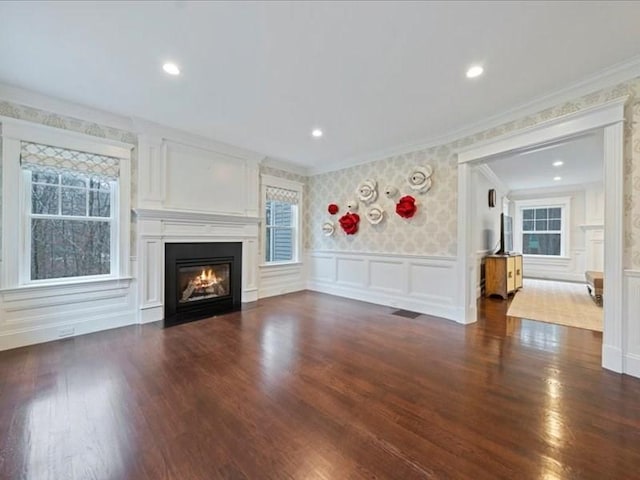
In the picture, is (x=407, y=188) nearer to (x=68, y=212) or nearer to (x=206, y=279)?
(x=206, y=279)

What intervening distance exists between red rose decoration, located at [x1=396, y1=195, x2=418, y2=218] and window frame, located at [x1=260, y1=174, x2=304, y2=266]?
7.58ft

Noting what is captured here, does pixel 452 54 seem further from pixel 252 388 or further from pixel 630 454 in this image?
pixel 252 388

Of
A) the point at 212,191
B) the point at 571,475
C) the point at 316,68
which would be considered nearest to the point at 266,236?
the point at 212,191

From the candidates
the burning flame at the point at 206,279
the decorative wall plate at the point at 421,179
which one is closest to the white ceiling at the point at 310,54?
the decorative wall plate at the point at 421,179

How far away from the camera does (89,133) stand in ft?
10.9

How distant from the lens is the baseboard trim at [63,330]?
2.89 m

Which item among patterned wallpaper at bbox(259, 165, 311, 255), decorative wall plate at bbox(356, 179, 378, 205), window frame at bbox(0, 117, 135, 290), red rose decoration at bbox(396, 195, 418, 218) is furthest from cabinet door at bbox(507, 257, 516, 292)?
window frame at bbox(0, 117, 135, 290)

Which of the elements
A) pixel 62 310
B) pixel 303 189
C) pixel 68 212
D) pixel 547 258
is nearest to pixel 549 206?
pixel 547 258

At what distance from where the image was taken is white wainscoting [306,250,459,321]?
4.08 m

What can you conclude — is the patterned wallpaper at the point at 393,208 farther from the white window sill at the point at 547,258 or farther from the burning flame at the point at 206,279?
the white window sill at the point at 547,258

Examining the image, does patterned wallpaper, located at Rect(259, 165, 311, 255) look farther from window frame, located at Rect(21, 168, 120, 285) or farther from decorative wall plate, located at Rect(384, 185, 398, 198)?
window frame, located at Rect(21, 168, 120, 285)

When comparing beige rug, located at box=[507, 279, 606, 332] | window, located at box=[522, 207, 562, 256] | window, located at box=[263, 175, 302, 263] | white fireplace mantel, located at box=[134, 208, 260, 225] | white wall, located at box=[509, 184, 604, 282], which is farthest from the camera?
window, located at box=[522, 207, 562, 256]

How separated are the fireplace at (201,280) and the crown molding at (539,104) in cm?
319

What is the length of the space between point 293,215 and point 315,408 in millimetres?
4435
